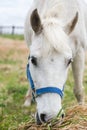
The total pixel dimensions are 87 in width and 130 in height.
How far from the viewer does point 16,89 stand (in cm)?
966

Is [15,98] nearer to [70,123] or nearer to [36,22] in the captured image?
[36,22]

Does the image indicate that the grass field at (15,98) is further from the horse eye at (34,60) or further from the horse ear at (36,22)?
the horse ear at (36,22)

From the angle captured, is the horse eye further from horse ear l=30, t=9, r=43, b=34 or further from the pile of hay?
the pile of hay

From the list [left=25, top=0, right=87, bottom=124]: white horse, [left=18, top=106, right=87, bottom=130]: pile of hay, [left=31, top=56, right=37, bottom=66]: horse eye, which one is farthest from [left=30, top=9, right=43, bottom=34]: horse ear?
[left=18, top=106, right=87, bottom=130]: pile of hay

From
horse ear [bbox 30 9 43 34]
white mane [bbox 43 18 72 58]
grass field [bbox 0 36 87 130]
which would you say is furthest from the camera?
grass field [bbox 0 36 87 130]

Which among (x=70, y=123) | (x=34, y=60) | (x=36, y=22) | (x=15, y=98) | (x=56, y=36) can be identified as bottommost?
(x=15, y=98)

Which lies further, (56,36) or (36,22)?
(36,22)

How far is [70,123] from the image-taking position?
168 inches

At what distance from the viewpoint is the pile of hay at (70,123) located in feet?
13.6

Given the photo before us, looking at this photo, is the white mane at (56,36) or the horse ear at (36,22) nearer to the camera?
the white mane at (56,36)

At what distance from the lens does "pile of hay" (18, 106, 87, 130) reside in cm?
415

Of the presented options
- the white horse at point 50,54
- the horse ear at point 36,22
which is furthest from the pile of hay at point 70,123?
the horse ear at point 36,22

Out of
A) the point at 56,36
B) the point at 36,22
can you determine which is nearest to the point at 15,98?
the point at 36,22

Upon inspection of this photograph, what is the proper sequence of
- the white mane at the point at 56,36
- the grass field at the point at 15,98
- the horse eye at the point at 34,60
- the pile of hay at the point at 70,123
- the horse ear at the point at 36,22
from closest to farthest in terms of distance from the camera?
1. the pile of hay at the point at 70,123
2. the white mane at the point at 56,36
3. the horse eye at the point at 34,60
4. the horse ear at the point at 36,22
5. the grass field at the point at 15,98
